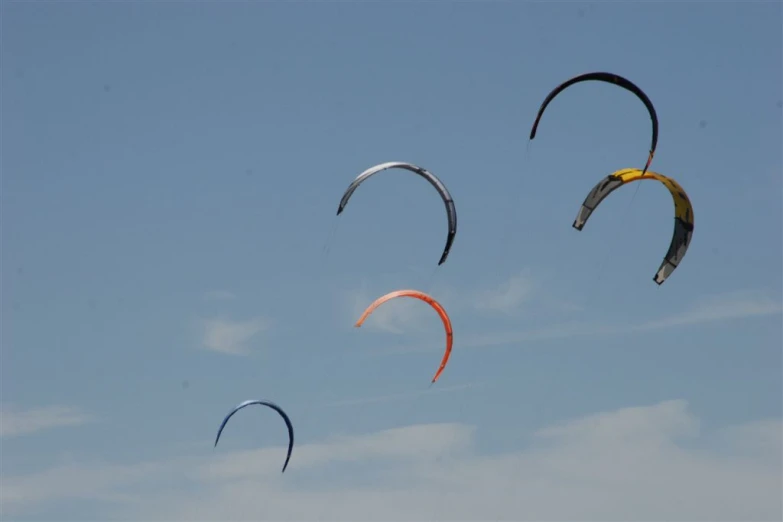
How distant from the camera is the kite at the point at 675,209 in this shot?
88125 millimetres

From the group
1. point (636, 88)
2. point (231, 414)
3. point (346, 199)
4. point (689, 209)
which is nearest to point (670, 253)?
point (689, 209)

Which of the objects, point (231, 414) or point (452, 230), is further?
point (231, 414)

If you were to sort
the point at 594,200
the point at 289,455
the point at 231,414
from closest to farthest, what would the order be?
the point at 594,200 < the point at 231,414 < the point at 289,455

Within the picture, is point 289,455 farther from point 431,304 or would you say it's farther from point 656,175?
point 656,175

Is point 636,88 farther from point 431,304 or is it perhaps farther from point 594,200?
point 431,304

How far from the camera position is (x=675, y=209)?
90.6m

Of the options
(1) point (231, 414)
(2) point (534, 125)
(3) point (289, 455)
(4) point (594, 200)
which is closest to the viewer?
(2) point (534, 125)

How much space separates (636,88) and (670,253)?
9.56 m

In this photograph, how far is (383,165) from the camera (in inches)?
3442

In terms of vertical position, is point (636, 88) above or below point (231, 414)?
above

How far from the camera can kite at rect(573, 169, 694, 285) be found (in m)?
88.1

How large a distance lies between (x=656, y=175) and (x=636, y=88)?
15.2ft

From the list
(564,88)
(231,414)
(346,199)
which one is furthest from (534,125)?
(231,414)

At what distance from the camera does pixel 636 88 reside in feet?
281
